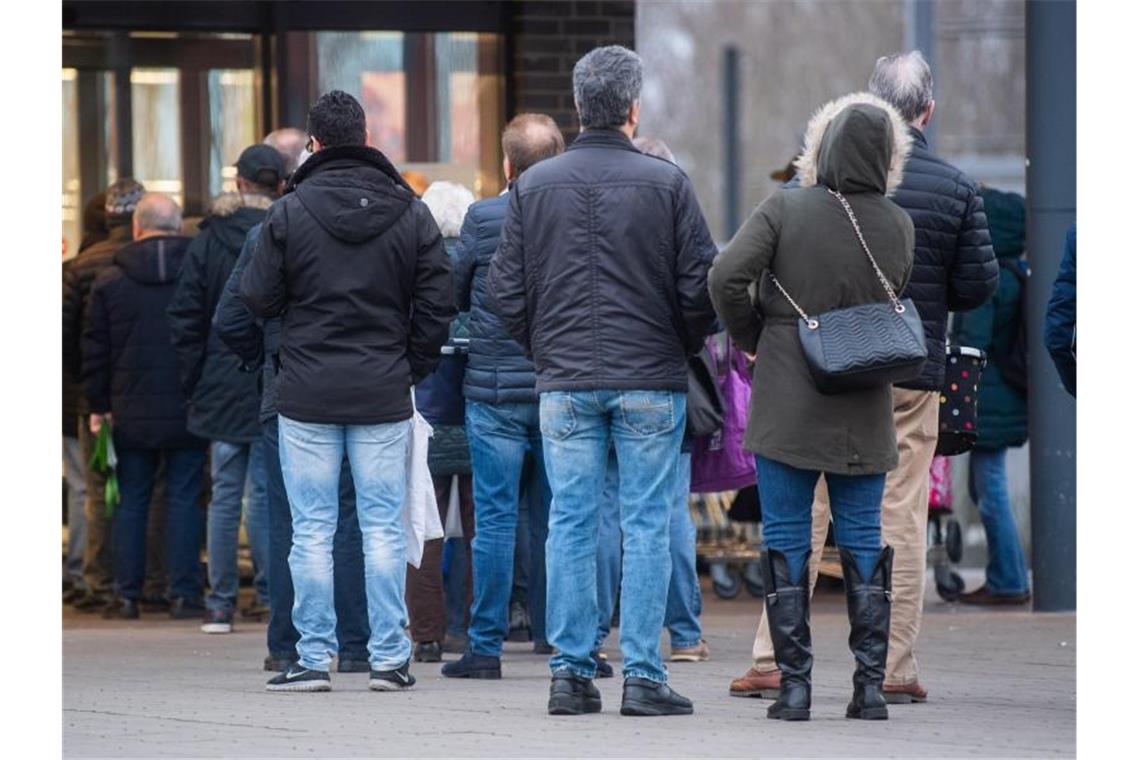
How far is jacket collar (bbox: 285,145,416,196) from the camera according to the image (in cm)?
793

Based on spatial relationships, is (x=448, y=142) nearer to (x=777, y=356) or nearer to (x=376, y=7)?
(x=376, y=7)

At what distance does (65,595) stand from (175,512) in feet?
4.58

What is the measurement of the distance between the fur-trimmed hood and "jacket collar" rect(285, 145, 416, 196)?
154cm

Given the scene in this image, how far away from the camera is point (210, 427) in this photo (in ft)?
34.1

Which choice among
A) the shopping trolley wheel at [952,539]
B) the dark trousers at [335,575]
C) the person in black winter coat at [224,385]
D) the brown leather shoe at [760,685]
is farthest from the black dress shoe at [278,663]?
the shopping trolley wheel at [952,539]

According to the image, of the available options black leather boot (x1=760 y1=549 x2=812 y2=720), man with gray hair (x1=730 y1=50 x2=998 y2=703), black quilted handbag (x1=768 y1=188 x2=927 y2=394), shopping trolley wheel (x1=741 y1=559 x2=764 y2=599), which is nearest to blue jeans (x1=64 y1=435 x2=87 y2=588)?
shopping trolley wheel (x1=741 y1=559 x2=764 y2=599)

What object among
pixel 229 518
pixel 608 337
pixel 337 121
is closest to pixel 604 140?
pixel 608 337

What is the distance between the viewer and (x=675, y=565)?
8.80 metres

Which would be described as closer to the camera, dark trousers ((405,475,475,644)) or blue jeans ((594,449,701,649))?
blue jeans ((594,449,701,649))

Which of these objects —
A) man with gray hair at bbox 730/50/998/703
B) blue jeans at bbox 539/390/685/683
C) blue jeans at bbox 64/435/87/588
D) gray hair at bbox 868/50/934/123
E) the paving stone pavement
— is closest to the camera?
the paving stone pavement

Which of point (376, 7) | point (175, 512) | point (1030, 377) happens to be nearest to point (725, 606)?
point (1030, 377)

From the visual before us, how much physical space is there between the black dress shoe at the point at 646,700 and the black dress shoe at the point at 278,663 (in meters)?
1.75

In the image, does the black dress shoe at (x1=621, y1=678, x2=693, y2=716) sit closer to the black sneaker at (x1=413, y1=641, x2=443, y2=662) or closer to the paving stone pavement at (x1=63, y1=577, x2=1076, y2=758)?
the paving stone pavement at (x1=63, y1=577, x2=1076, y2=758)

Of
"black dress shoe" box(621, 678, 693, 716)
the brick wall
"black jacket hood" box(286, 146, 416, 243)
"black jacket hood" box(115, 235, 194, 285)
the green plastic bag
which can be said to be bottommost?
"black dress shoe" box(621, 678, 693, 716)
